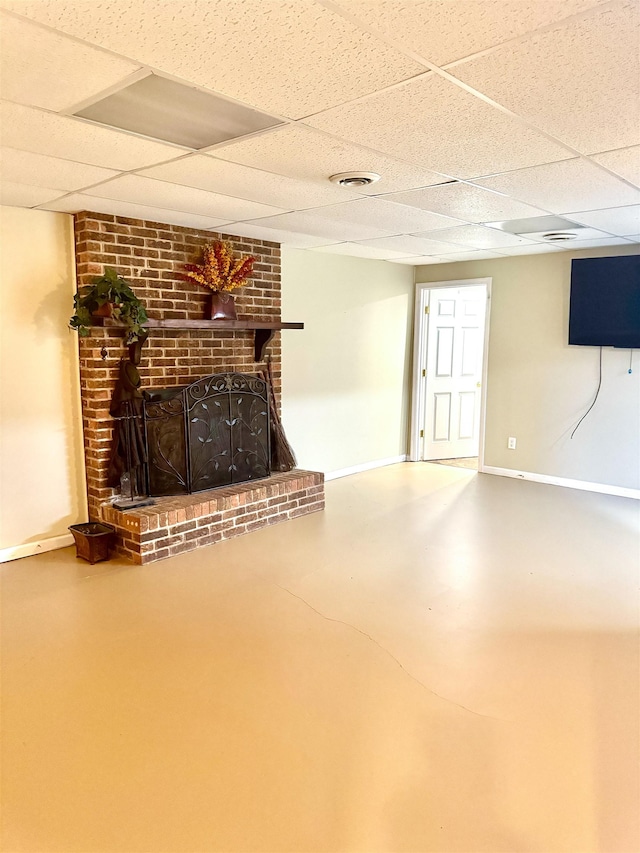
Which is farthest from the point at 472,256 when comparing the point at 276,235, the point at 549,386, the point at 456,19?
the point at 456,19

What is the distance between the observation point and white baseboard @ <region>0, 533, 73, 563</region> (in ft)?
12.5

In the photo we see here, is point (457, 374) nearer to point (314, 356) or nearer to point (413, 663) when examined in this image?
point (314, 356)

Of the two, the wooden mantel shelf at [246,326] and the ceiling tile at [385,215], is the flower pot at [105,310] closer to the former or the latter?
the wooden mantel shelf at [246,326]

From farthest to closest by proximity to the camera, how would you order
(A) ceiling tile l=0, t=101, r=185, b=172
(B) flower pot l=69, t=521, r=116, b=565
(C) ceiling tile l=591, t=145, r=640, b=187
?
(B) flower pot l=69, t=521, r=116, b=565 → (C) ceiling tile l=591, t=145, r=640, b=187 → (A) ceiling tile l=0, t=101, r=185, b=172

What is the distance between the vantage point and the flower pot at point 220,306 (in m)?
4.46

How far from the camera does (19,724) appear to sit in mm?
2258

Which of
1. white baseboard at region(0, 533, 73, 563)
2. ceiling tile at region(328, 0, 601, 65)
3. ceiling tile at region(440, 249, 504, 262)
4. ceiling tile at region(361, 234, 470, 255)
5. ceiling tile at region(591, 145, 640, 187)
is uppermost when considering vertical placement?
ceiling tile at region(440, 249, 504, 262)

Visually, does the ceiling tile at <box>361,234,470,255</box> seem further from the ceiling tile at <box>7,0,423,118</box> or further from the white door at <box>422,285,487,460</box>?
the ceiling tile at <box>7,0,423,118</box>

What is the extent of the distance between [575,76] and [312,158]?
44.8 inches

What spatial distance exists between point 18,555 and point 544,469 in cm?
467

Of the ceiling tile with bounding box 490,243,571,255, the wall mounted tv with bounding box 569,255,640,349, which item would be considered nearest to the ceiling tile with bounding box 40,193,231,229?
the ceiling tile with bounding box 490,243,571,255

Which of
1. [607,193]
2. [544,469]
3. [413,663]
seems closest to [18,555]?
[413,663]

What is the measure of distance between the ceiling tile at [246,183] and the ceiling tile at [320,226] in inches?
12.4

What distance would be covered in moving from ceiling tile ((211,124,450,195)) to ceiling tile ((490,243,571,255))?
8.29ft
